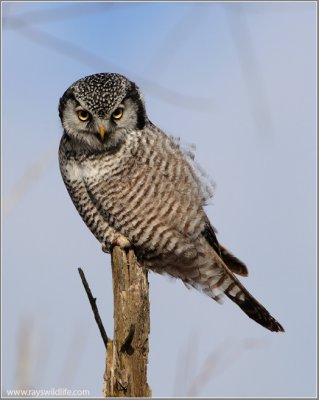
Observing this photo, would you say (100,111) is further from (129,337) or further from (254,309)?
(254,309)

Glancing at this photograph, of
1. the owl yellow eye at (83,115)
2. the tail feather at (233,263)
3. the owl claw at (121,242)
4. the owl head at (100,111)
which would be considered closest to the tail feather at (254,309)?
the tail feather at (233,263)

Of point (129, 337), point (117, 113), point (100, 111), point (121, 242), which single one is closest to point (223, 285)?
point (121, 242)

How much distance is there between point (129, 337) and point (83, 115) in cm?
198

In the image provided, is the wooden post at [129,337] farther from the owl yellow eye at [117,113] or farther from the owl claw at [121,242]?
the owl yellow eye at [117,113]

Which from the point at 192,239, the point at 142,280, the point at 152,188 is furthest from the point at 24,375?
the point at 192,239

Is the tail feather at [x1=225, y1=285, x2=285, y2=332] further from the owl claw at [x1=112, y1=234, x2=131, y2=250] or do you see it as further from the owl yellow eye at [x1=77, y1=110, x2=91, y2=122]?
the owl yellow eye at [x1=77, y1=110, x2=91, y2=122]

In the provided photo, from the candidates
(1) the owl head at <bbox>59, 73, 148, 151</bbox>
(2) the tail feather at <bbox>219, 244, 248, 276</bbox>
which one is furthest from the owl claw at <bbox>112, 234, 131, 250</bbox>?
(2) the tail feather at <bbox>219, 244, 248, 276</bbox>

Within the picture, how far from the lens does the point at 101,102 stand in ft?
17.0

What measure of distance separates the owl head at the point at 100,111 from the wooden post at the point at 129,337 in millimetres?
1195

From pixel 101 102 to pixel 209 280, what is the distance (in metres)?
1.69

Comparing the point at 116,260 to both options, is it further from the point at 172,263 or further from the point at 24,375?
the point at 24,375

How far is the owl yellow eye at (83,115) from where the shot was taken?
17.2 ft

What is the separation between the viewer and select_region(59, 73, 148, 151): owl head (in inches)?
205

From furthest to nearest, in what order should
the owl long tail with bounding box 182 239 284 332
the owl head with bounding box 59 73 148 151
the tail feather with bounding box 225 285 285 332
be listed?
the tail feather with bounding box 225 285 285 332 → the owl long tail with bounding box 182 239 284 332 → the owl head with bounding box 59 73 148 151
